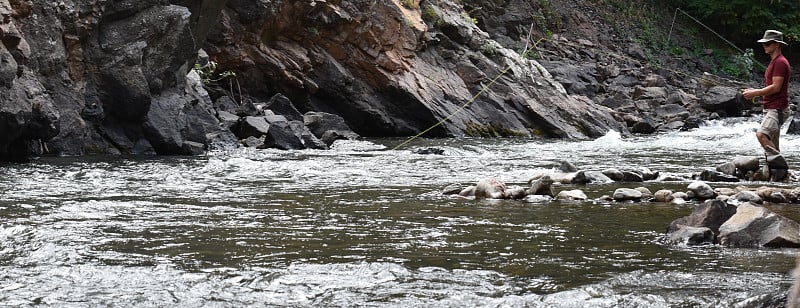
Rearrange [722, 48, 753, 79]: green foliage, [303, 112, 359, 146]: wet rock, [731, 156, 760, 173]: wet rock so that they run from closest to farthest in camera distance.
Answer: [731, 156, 760, 173]: wet rock → [303, 112, 359, 146]: wet rock → [722, 48, 753, 79]: green foliage

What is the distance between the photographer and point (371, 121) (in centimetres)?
2031

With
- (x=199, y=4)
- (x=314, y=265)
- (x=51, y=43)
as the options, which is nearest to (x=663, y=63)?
(x=199, y=4)

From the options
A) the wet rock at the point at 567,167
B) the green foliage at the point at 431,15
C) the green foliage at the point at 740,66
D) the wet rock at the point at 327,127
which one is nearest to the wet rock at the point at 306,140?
the wet rock at the point at 327,127

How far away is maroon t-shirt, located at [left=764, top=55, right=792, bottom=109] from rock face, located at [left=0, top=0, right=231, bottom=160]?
7.34 meters

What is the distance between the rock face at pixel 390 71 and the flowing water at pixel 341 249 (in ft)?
31.4

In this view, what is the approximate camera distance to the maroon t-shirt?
9.23m

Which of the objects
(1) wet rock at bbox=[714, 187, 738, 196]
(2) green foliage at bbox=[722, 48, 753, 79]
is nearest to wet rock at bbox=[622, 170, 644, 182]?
(1) wet rock at bbox=[714, 187, 738, 196]

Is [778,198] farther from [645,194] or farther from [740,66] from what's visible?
[740,66]

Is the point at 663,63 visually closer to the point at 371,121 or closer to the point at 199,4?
the point at 371,121

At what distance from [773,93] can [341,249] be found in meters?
5.85

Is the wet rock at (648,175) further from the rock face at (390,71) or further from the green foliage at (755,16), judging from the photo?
the green foliage at (755,16)

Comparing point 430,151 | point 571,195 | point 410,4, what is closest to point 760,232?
point 571,195

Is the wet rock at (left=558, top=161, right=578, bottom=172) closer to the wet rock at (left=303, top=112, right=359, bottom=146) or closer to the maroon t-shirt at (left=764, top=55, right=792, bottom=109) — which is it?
the maroon t-shirt at (left=764, top=55, right=792, bottom=109)

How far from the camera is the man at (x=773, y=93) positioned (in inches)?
362
